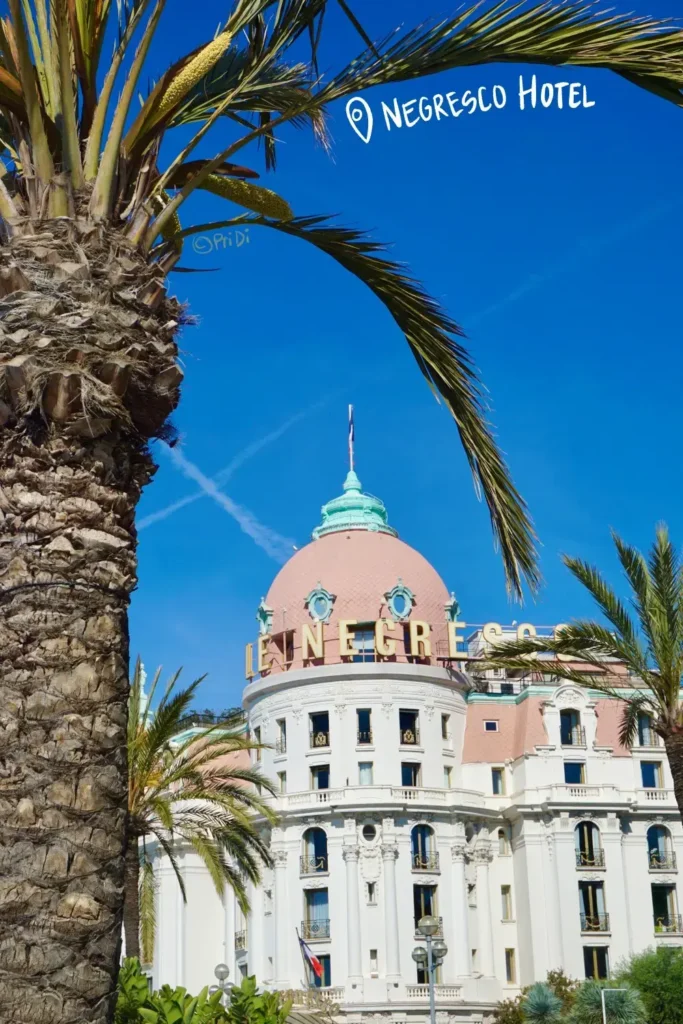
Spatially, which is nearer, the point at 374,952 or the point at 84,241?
the point at 84,241

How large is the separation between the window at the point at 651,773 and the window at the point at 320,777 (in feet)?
47.8

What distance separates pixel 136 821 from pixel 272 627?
3440cm

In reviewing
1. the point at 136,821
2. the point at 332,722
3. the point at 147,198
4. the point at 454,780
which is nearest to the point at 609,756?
the point at 454,780

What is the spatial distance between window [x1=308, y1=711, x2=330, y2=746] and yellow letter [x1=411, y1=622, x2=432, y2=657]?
4.83 metres

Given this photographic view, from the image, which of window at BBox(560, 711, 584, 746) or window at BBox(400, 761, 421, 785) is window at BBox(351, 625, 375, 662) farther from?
window at BBox(560, 711, 584, 746)

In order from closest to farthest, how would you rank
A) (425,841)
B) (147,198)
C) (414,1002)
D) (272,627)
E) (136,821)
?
(147,198) → (136,821) → (414,1002) → (425,841) → (272,627)

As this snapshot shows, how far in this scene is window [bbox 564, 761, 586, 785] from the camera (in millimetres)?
60781

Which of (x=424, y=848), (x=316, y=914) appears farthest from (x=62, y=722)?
(x=424, y=848)

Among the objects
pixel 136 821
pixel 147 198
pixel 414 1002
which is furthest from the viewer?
pixel 414 1002

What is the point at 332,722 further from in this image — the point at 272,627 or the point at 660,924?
the point at 660,924

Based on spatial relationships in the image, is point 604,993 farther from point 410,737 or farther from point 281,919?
point 410,737

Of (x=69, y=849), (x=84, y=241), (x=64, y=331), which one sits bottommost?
(x=69, y=849)

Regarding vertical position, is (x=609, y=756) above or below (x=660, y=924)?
above

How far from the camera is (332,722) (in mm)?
58781
